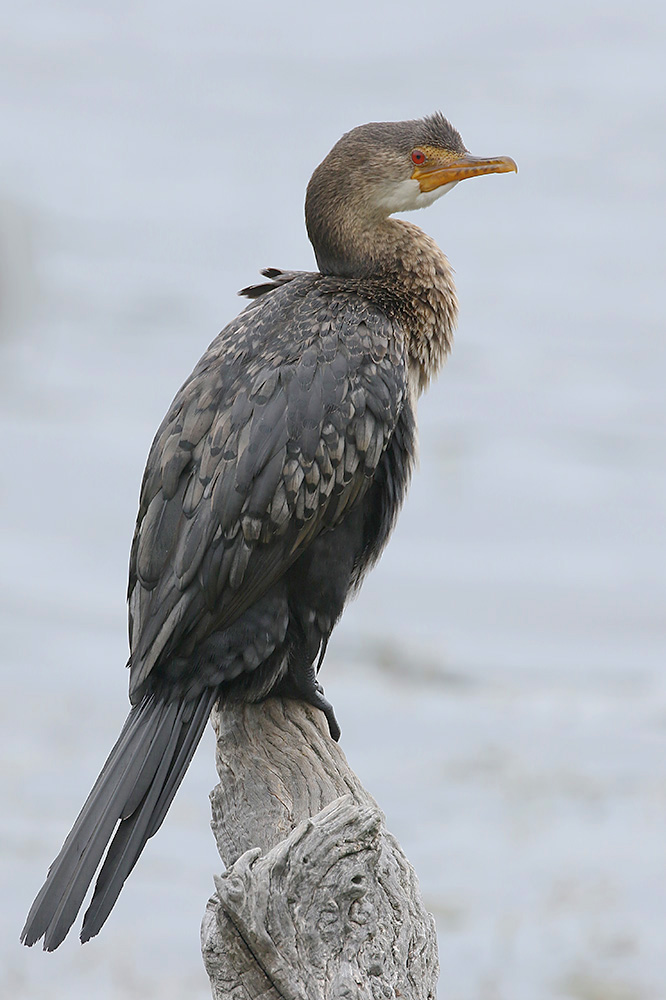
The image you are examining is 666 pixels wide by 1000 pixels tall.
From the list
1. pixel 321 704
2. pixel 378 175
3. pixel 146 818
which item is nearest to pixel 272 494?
pixel 321 704

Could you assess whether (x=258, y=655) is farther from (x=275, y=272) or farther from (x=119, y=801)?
(x=275, y=272)

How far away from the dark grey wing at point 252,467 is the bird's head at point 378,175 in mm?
300

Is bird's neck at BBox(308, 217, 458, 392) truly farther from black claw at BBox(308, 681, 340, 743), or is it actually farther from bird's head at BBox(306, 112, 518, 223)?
black claw at BBox(308, 681, 340, 743)

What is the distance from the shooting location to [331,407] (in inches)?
107

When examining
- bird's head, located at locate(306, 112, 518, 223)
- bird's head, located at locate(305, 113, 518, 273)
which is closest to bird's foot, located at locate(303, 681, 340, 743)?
bird's head, located at locate(305, 113, 518, 273)

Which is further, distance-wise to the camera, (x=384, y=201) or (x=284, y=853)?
(x=384, y=201)

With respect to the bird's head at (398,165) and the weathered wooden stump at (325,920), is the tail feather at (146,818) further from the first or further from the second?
the bird's head at (398,165)

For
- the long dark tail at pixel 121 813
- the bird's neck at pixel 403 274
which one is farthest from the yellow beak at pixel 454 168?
the long dark tail at pixel 121 813

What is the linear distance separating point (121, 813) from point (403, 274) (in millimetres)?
1371

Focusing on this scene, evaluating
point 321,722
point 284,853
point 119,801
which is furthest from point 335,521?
point 284,853

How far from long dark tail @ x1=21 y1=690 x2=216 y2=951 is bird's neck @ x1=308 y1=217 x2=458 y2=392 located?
95 cm

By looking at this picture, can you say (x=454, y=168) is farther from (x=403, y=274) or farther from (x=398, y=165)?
(x=403, y=274)

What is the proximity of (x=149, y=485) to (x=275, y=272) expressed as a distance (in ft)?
2.39

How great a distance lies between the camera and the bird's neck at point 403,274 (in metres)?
3.00
